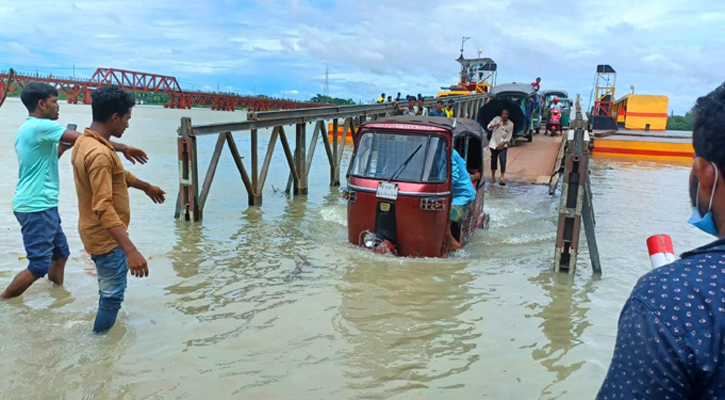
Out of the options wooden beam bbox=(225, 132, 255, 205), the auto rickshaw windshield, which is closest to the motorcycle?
wooden beam bbox=(225, 132, 255, 205)

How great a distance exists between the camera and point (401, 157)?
270 inches

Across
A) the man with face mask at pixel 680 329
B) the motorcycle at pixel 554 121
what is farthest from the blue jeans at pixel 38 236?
the motorcycle at pixel 554 121

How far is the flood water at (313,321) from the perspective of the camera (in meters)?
3.91

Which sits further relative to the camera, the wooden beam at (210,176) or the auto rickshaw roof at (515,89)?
the auto rickshaw roof at (515,89)

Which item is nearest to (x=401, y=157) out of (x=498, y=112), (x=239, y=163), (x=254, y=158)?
(x=239, y=163)

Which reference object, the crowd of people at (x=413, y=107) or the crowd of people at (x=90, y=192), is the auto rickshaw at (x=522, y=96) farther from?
the crowd of people at (x=90, y=192)

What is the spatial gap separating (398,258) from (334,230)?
8.53 ft

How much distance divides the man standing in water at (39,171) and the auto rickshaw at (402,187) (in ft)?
9.58

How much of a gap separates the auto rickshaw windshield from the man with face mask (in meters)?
5.27

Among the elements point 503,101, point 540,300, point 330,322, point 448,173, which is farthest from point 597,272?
point 503,101

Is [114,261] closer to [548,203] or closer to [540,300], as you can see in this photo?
[540,300]

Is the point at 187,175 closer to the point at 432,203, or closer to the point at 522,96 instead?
the point at 432,203

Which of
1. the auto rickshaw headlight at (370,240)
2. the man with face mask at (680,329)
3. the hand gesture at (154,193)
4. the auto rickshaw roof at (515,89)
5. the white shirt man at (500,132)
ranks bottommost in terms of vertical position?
the auto rickshaw headlight at (370,240)

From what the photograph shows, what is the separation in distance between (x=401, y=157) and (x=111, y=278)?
389 centimetres
